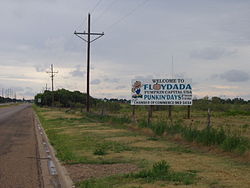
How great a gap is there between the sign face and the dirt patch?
527 inches

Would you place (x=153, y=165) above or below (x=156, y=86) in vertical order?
below

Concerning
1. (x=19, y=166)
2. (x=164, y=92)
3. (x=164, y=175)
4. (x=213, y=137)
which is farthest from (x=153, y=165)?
(x=164, y=92)

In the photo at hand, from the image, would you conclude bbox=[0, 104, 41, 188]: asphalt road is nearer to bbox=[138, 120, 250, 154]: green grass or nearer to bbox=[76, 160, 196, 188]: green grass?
bbox=[76, 160, 196, 188]: green grass

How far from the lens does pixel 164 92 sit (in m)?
24.5

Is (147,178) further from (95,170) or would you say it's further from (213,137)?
(213,137)

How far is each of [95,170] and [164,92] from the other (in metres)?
14.4

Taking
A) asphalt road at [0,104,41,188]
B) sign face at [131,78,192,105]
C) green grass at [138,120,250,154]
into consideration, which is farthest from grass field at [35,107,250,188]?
sign face at [131,78,192,105]

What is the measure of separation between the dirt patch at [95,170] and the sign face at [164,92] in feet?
43.9

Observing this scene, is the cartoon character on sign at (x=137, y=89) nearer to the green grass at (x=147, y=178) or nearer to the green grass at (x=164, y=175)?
the green grass at (x=164, y=175)

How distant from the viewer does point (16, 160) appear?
12938 mm

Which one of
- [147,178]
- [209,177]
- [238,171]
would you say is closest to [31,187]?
[147,178]

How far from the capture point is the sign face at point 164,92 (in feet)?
78.8

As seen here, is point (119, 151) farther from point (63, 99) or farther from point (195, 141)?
point (63, 99)

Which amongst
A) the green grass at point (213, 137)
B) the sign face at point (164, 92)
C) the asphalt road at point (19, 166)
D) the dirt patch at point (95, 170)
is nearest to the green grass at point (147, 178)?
the dirt patch at point (95, 170)
